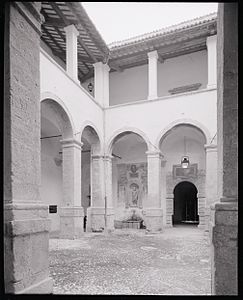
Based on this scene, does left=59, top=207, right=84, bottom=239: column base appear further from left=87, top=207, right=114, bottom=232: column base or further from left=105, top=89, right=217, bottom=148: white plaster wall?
left=105, top=89, right=217, bottom=148: white plaster wall

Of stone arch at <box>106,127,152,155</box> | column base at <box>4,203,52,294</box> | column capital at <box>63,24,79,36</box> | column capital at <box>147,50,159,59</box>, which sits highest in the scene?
column capital at <box>63,24,79,36</box>

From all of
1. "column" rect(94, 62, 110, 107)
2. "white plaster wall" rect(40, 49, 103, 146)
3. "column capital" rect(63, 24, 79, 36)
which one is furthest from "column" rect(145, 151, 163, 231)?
"column capital" rect(63, 24, 79, 36)

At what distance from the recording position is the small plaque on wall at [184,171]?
1548 cm

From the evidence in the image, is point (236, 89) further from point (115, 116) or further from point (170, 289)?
point (115, 116)

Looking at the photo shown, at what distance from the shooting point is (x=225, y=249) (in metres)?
2.68

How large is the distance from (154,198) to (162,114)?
12.1 feet

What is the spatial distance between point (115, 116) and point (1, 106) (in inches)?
432

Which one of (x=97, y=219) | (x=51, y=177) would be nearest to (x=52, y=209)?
(x=51, y=177)

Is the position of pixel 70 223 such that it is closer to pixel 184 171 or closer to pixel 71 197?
pixel 71 197

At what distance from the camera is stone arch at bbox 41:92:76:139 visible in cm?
977

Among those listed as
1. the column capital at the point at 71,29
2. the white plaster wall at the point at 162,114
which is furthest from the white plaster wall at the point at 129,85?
the column capital at the point at 71,29

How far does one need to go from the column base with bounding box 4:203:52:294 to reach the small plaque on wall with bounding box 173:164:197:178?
12814mm

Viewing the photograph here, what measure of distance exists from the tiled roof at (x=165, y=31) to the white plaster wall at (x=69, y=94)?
316cm

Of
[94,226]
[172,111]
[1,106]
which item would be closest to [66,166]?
[94,226]
